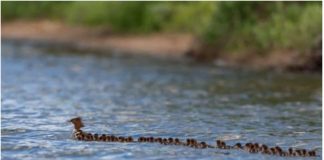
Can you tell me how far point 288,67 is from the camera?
26281 mm

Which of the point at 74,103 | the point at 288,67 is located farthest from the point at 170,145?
the point at 288,67

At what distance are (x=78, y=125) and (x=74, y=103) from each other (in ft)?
15.6

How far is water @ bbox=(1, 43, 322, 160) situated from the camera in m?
12.5

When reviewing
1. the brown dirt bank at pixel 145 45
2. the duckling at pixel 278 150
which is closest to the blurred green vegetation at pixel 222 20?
the brown dirt bank at pixel 145 45

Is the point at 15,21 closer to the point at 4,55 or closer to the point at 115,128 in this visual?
the point at 4,55

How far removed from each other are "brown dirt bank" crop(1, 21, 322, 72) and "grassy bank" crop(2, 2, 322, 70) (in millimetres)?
163

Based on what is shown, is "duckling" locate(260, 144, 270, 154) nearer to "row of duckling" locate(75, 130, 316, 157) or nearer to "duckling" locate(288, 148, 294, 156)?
"row of duckling" locate(75, 130, 316, 157)

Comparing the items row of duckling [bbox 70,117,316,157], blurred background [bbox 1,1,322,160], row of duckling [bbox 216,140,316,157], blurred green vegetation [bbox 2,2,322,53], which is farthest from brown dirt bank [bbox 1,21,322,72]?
row of duckling [bbox 216,140,316,157]

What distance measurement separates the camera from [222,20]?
29.8 m

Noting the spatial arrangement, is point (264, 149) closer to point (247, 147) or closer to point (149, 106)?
point (247, 147)

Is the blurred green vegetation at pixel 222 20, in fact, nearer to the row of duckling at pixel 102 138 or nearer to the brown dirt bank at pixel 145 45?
the brown dirt bank at pixel 145 45

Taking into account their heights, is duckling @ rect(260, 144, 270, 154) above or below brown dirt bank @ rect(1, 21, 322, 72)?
below

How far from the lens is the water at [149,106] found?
12.5 meters

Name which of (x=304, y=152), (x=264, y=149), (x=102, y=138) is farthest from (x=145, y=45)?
(x=304, y=152)
